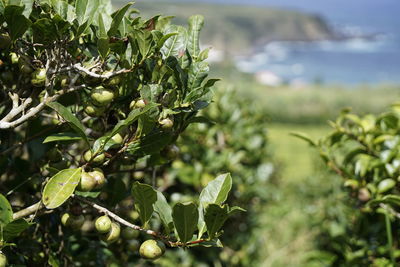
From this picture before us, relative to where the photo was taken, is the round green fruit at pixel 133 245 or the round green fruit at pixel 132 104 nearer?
the round green fruit at pixel 132 104

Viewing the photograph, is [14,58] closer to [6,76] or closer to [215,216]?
[6,76]

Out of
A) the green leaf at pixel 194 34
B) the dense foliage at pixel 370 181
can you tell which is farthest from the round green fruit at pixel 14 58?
the dense foliage at pixel 370 181

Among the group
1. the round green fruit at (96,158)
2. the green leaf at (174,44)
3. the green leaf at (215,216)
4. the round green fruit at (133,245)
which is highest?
the green leaf at (174,44)

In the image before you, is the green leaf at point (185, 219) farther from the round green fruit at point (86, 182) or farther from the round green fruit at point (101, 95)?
the round green fruit at point (101, 95)

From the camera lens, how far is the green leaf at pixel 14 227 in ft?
3.23

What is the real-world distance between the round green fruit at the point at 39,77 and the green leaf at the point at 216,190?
461mm

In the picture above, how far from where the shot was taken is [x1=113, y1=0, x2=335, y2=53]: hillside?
4491 centimetres

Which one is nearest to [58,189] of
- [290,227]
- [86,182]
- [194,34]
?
[86,182]

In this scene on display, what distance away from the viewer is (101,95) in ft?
3.52

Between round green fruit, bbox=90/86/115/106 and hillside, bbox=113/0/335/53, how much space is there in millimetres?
39815

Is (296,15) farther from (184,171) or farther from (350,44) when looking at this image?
(184,171)

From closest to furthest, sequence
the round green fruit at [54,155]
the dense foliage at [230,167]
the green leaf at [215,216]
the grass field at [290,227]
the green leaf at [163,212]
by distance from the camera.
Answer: the green leaf at [215,216], the green leaf at [163,212], the round green fruit at [54,155], the dense foliage at [230,167], the grass field at [290,227]

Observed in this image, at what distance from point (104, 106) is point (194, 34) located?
0.29m

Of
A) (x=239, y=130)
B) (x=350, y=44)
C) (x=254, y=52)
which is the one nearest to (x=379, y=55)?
(x=350, y=44)
